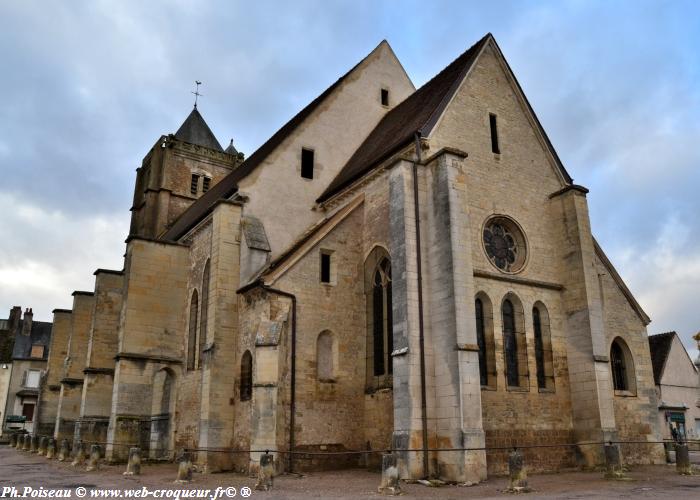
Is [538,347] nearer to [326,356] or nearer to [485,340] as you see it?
[485,340]

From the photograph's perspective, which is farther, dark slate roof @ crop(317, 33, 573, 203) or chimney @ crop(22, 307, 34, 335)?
chimney @ crop(22, 307, 34, 335)

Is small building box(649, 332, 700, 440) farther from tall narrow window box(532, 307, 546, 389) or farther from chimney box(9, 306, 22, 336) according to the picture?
chimney box(9, 306, 22, 336)

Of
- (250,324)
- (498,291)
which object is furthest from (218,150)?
(498,291)

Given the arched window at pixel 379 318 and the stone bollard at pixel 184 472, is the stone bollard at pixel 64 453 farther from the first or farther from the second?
the arched window at pixel 379 318

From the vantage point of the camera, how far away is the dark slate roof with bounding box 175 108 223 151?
3659 cm

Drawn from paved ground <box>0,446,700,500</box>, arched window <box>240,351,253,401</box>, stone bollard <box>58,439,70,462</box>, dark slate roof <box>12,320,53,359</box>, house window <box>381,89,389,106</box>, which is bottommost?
paved ground <box>0,446,700,500</box>

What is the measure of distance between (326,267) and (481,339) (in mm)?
4955

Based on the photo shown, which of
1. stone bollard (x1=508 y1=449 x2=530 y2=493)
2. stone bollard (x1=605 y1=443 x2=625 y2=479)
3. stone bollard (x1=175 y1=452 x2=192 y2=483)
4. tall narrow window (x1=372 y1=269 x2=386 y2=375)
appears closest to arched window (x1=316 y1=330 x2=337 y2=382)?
tall narrow window (x1=372 y1=269 x2=386 y2=375)

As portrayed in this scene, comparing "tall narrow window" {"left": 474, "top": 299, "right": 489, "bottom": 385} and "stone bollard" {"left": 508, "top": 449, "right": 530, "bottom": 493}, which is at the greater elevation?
"tall narrow window" {"left": 474, "top": 299, "right": 489, "bottom": 385}

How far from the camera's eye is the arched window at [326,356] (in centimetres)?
1706

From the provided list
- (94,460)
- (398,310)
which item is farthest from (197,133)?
(398,310)

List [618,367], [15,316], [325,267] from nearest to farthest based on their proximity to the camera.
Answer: [325,267] < [618,367] < [15,316]

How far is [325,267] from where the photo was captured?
18.0 m

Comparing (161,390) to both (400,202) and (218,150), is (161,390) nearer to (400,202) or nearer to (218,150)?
(400,202)
